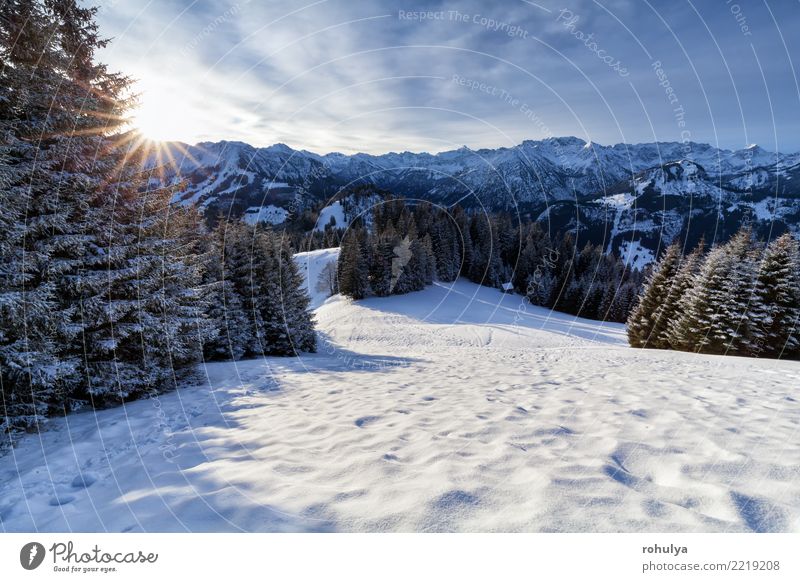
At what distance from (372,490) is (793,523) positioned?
399 centimetres

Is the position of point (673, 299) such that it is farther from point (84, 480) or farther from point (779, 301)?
point (84, 480)

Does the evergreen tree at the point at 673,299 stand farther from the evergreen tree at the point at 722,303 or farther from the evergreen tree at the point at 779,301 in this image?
the evergreen tree at the point at 779,301

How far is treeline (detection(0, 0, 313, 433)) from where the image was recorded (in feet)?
19.9

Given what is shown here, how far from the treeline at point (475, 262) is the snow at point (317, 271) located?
11.3 meters

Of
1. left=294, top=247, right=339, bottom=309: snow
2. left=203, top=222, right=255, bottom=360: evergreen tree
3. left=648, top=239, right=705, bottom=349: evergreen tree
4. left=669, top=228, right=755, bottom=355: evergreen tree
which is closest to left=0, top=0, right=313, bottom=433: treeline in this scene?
left=203, top=222, right=255, bottom=360: evergreen tree

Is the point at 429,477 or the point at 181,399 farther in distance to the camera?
the point at 181,399

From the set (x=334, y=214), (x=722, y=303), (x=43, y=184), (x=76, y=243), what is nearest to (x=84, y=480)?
(x=76, y=243)

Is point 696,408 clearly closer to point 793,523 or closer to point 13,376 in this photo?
point 793,523

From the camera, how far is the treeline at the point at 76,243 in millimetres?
6059

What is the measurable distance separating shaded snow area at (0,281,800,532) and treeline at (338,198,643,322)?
142 ft

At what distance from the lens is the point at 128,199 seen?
28.3 ft

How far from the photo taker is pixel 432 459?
4543 millimetres
